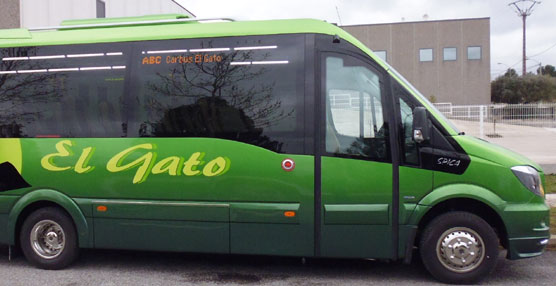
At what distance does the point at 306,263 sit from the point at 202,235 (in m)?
1.44

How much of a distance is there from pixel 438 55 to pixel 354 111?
42.6 metres

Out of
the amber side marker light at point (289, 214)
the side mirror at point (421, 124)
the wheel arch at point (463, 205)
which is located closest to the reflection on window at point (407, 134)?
the side mirror at point (421, 124)

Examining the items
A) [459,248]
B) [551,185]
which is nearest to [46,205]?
[459,248]

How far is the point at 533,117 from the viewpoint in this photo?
76.3 ft

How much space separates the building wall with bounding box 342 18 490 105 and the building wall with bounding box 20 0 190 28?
28.9m

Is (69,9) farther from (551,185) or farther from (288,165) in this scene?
(551,185)

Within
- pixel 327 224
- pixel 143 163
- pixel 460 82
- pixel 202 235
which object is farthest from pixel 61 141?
pixel 460 82

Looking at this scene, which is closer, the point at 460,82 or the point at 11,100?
the point at 11,100

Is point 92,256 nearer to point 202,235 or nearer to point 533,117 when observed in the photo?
point 202,235

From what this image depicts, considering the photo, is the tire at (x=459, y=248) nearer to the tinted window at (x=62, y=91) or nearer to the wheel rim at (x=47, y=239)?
the tinted window at (x=62, y=91)

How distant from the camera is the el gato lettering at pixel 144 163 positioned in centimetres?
566

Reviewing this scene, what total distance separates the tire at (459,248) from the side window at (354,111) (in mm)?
950

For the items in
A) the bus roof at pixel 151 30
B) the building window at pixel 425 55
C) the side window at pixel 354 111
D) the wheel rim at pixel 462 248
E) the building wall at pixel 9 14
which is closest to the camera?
the wheel rim at pixel 462 248

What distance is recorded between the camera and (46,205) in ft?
20.3
